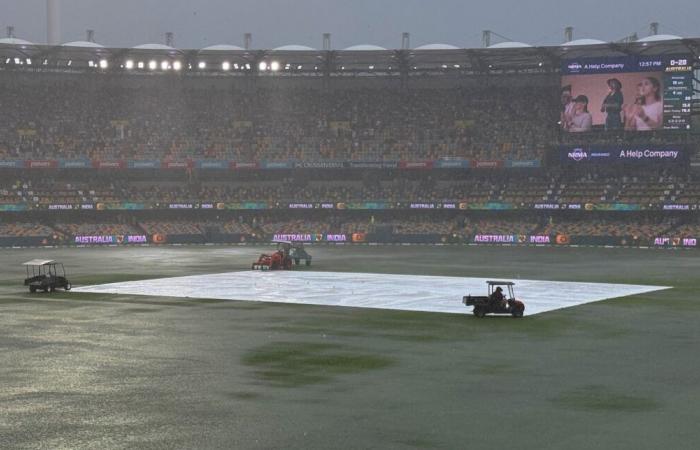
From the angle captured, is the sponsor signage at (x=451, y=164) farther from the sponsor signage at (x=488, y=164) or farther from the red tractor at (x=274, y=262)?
the red tractor at (x=274, y=262)

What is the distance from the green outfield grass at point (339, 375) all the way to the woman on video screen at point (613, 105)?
52.6m

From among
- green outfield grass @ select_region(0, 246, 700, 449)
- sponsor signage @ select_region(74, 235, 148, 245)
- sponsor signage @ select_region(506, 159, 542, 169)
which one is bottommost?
green outfield grass @ select_region(0, 246, 700, 449)

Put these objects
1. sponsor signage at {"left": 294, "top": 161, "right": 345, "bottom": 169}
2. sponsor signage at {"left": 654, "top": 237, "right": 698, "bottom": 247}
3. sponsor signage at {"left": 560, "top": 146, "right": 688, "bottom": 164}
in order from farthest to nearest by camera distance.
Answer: sponsor signage at {"left": 294, "top": 161, "right": 345, "bottom": 169}, sponsor signage at {"left": 560, "top": 146, "right": 688, "bottom": 164}, sponsor signage at {"left": 654, "top": 237, "right": 698, "bottom": 247}

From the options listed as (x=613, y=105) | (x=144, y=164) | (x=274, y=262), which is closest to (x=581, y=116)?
(x=613, y=105)

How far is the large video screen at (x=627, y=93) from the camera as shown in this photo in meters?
90.0

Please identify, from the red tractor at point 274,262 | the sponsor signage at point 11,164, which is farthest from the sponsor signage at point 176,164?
the red tractor at point 274,262

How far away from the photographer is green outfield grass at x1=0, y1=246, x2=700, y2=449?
1745 centimetres

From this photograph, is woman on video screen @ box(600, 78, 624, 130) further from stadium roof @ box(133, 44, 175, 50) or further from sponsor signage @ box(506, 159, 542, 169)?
stadium roof @ box(133, 44, 175, 50)

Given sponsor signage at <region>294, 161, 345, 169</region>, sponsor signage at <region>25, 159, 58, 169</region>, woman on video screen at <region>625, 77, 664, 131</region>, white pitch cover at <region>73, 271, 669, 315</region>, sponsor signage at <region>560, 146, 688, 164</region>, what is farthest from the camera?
sponsor signage at <region>294, 161, 345, 169</region>

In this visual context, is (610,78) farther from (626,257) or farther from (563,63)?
(626,257)

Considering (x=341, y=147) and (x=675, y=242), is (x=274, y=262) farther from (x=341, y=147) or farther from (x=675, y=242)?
(x=341, y=147)

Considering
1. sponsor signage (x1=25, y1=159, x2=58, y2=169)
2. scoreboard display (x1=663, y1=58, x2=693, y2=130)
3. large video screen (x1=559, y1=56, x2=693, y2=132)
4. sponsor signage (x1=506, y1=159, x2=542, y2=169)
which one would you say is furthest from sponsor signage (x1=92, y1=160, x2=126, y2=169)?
scoreboard display (x1=663, y1=58, x2=693, y2=130)

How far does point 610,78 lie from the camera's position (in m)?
92.5

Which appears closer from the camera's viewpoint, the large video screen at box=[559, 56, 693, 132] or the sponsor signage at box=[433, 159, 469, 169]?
the large video screen at box=[559, 56, 693, 132]
